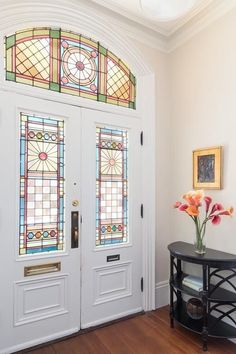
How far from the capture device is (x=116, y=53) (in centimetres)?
254

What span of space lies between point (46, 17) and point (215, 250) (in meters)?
2.63

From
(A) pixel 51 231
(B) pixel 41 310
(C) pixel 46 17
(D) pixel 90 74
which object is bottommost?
(B) pixel 41 310

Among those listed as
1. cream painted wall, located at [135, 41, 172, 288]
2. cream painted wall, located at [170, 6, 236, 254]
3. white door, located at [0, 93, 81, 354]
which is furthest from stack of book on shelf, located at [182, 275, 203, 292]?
white door, located at [0, 93, 81, 354]

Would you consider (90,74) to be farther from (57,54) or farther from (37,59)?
(37,59)

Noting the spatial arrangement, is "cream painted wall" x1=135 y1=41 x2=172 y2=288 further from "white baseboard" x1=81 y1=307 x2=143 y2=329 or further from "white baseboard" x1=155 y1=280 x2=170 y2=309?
"white baseboard" x1=81 y1=307 x2=143 y2=329

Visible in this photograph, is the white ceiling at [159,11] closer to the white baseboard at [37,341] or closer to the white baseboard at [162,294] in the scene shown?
the white baseboard at [162,294]

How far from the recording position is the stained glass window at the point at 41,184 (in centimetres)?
202

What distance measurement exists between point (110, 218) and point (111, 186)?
1.07ft

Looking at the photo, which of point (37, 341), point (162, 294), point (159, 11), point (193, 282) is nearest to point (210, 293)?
point (193, 282)

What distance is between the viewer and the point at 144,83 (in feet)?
8.87

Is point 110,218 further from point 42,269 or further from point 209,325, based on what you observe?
point 209,325

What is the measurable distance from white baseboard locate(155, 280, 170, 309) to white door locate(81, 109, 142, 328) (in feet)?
0.77

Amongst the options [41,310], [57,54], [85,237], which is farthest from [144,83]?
[41,310]

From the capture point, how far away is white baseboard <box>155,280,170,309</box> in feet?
8.84
